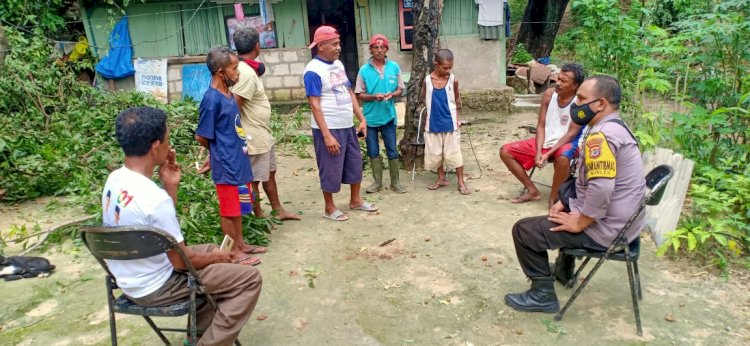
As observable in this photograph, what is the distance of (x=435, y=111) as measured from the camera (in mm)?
5883

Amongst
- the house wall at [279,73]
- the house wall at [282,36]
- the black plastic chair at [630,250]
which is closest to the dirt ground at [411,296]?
the black plastic chair at [630,250]

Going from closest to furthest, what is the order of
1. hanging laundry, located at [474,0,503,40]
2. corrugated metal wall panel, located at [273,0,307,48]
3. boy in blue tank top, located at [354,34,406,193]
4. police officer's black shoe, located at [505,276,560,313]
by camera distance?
police officer's black shoe, located at [505,276,560,313] → boy in blue tank top, located at [354,34,406,193] → hanging laundry, located at [474,0,503,40] → corrugated metal wall panel, located at [273,0,307,48]

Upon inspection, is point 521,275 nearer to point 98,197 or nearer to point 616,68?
point 616,68

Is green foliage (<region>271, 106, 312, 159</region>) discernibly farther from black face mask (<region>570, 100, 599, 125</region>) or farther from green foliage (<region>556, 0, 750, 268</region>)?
black face mask (<region>570, 100, 599, 125</region>)

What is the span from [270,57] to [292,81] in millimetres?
647

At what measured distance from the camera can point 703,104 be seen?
211 inches

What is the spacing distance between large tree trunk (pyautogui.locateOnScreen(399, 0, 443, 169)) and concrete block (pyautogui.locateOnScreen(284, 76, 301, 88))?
184 inches

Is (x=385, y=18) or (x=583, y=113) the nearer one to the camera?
(x=583, y=113)

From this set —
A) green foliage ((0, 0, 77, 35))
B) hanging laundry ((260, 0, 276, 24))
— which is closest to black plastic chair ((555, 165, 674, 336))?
hanging laundry ((260, 0, 276, 24))

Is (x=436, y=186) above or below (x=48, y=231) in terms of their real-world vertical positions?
below

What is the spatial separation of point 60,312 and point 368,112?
344 centimetres

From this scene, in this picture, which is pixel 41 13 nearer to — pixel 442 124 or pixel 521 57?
pixel 442 124

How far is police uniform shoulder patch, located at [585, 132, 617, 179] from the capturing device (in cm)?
295

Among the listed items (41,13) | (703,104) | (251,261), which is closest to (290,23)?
(41,13)
